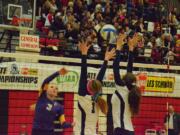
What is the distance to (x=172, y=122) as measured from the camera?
15086mm

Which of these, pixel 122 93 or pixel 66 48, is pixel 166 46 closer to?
pixel 66 48

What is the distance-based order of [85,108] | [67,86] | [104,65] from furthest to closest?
1. [67,86]
2. [104,65]
3. [85,108]

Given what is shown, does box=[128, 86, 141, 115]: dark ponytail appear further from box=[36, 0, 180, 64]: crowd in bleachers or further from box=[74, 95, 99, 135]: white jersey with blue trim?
box=[36, 0, 180, 64]: crowd in bleachers

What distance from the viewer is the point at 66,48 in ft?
49.2

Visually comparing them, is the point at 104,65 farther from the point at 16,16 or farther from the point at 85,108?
the point at 16,16

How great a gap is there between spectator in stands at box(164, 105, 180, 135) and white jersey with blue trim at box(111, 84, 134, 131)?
8008 millimetres

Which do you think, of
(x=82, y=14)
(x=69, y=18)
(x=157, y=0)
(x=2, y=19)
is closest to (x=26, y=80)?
(x=2, y=19)

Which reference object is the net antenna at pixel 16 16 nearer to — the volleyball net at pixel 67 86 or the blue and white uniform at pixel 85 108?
the volleyball net at pixel 67 86

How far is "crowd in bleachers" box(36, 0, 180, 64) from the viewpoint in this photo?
51.0ft

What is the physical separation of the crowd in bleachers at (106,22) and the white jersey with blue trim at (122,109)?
738cm

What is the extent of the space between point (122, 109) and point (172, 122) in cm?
832

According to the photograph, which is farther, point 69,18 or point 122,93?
point 69,18

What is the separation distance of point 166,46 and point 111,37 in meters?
3.04

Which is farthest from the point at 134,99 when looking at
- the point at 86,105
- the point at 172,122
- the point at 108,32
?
the point at 108,32
